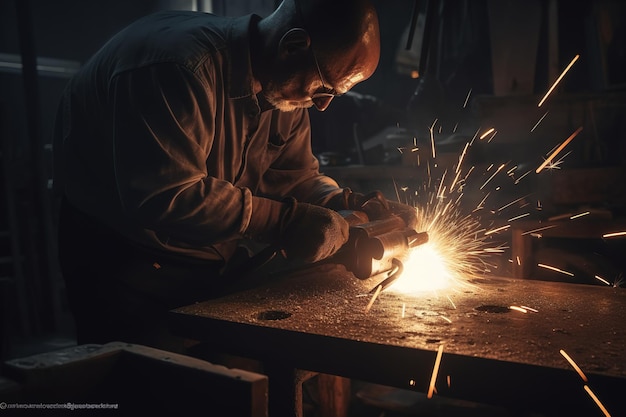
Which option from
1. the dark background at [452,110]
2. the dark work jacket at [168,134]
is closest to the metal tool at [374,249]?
the dark work jacket at [168,134]

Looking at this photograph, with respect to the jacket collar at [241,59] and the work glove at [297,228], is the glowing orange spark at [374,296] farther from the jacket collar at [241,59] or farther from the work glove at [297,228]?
the jacket collar at [241,59]

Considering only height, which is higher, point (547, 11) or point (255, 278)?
point (547, 11)

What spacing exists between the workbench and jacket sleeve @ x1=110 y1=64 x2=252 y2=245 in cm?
31

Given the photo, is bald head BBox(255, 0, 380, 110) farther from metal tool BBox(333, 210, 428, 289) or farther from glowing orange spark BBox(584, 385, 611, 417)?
glowing orange spark BBox(584, 385, 611, 417)

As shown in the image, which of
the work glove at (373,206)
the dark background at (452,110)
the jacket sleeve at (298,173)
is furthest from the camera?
the dark background at (452,110)

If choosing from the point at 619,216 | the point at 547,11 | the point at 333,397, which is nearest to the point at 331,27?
the point at 333,397

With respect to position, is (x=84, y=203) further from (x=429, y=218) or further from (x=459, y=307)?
(x=429, y=218)

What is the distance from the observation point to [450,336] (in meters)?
1.61

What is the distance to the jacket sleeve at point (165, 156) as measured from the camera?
1966 millimetres

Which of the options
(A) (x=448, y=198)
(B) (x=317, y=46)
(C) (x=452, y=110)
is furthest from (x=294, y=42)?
(C) (x=452, y=110)

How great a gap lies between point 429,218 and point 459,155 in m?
0.89

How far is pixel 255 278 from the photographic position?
8.71 feet

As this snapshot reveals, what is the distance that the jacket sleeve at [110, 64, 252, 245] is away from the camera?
1966 millimetres

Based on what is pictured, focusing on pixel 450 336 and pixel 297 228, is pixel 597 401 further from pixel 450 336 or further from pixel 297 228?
pixel 297 228
